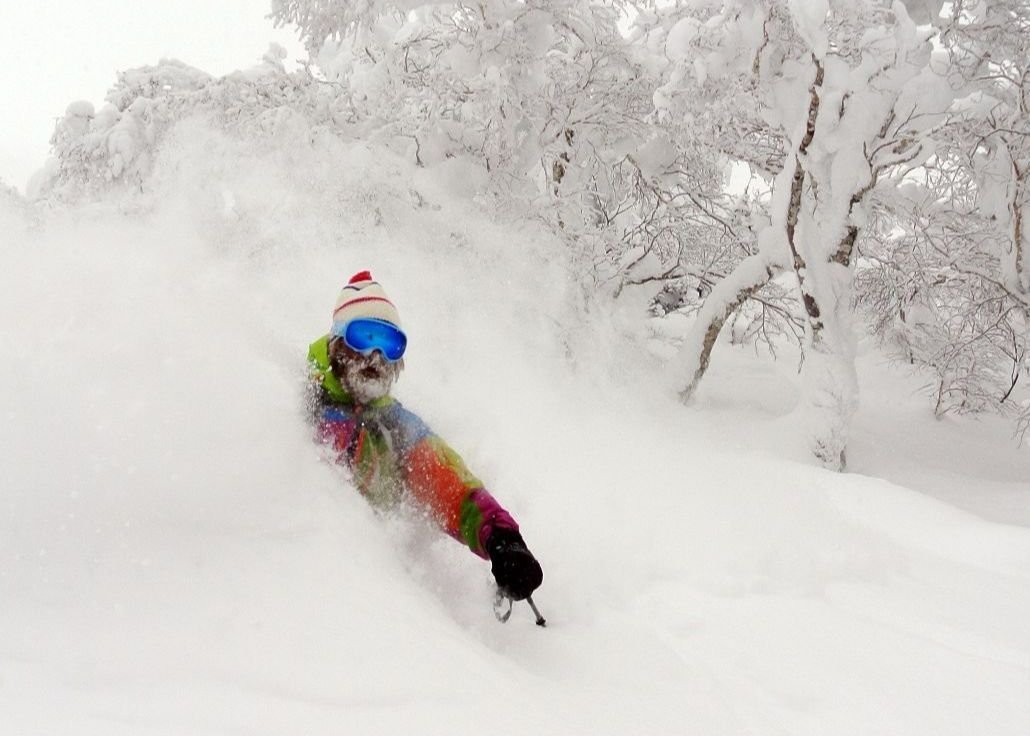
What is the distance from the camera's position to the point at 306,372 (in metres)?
2.85

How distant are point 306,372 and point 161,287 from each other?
2.17 ft

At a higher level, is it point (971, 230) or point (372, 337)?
point (971, 230)

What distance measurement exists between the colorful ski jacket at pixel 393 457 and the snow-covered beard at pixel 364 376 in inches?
1.3

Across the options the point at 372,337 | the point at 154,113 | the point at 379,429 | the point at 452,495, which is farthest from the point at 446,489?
the point at 154,113

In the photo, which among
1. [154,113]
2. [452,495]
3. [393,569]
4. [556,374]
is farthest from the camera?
[154,113]

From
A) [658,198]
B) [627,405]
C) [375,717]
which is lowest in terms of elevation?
[375,717]

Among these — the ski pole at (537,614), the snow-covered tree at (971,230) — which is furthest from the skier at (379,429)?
the snow-covered tree at (971,230)

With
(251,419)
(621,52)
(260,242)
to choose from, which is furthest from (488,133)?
(251,419)

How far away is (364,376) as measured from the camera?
276cm

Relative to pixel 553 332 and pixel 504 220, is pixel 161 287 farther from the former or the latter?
pixel 504 220

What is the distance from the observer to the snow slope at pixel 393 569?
50.3 inches

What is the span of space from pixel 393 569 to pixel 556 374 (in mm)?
3999

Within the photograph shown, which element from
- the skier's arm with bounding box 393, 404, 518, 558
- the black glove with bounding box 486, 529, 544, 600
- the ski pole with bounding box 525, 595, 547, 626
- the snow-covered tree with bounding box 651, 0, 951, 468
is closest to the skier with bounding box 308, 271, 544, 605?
the skier's arm with bounding box 393, 404, 518, 558

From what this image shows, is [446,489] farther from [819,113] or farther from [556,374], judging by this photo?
[819,113]
